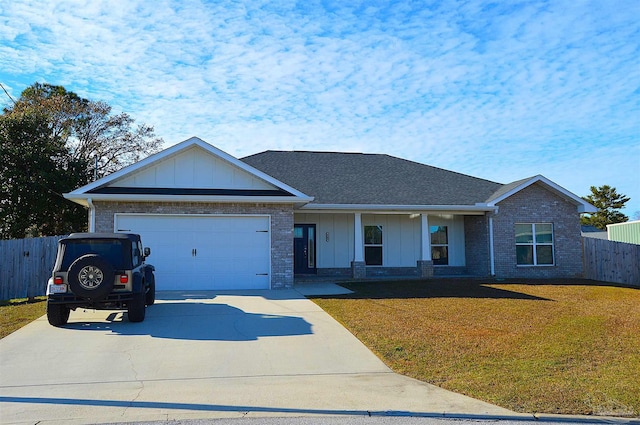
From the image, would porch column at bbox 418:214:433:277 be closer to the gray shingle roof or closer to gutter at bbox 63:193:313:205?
the gray shingle roof

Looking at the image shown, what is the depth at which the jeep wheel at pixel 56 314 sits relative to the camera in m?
10.3

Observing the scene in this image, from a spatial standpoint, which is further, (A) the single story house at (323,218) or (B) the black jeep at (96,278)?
(A) the single story house at (323,218)

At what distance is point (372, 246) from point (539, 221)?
675 cm

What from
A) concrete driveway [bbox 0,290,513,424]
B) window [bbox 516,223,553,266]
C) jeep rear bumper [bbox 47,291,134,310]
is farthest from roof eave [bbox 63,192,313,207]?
window [bbox 516,223,553,266]

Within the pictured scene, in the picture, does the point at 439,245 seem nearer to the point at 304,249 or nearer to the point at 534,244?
the point at 534,244

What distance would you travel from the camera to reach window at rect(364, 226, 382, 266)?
68.5 ft

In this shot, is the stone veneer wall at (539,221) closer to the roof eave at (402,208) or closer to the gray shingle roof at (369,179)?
the roof eave at (402,208)

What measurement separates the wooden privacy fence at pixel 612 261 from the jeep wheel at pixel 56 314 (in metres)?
19.3

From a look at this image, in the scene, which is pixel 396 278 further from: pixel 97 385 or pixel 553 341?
pixel 97 385

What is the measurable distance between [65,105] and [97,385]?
28.5 metres

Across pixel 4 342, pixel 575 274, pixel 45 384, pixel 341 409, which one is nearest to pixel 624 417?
pixel 341 409

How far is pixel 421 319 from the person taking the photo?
1102 cm

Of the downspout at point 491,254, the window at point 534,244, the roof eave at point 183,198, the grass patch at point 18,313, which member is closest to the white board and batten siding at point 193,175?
the roof eave at point 183,198

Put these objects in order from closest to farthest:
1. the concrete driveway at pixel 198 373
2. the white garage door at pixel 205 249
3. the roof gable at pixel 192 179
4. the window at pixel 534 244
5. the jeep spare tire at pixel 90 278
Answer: the concrete driveway at pixel 198 373, the jeep spare tire at pixel 90 278, the roof gable at pixel 192 179, the white garage door at pixel 205 249, the window at pixel 534 244
